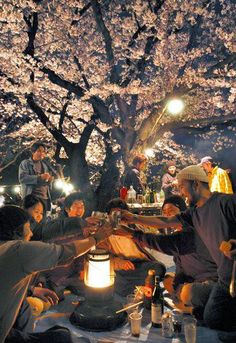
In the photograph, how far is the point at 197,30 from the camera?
15188 mm

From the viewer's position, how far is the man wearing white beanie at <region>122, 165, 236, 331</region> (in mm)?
→ 4148

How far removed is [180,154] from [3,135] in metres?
11.6

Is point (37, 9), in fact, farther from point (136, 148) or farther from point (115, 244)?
point (115, 244)

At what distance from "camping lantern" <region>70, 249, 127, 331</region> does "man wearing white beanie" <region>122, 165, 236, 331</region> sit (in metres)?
1.21

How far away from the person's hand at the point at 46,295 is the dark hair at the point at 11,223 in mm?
1841

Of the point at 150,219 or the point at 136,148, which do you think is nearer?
the point at 150,219

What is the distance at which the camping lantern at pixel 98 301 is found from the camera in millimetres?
4242

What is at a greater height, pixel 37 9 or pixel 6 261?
pixel 37 9

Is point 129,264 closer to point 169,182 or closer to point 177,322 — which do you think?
point 177,322

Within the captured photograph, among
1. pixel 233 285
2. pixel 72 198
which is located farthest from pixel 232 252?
pixel 72 198

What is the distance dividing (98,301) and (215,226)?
1812 millimetres

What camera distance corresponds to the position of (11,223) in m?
3.22

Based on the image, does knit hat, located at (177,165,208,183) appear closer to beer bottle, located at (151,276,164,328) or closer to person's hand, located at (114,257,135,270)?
beer bottle, located at (151,276,164,328)

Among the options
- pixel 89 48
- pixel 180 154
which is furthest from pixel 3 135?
pixel 180 154
